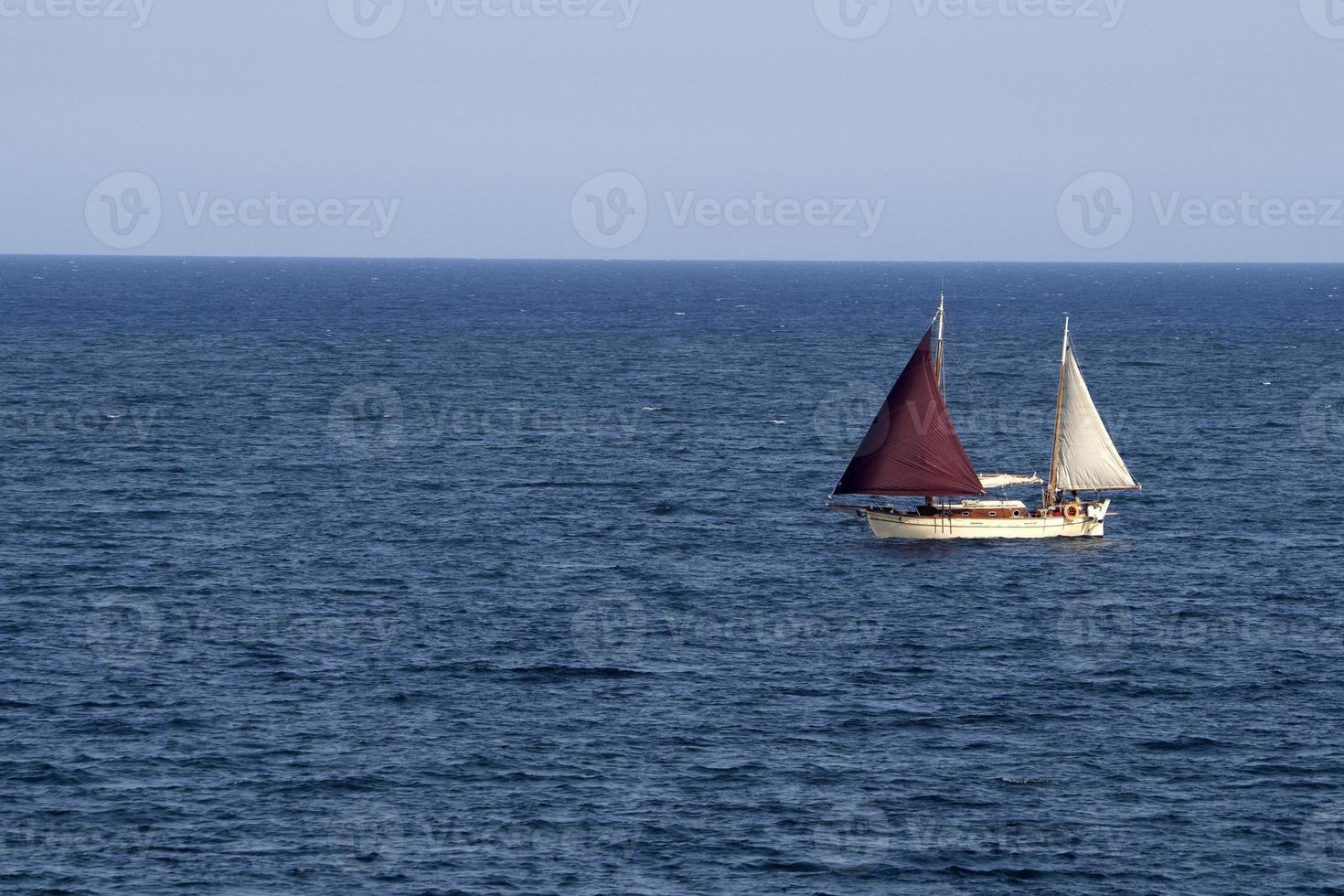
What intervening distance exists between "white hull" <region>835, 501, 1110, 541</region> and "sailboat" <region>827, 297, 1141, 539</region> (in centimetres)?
5

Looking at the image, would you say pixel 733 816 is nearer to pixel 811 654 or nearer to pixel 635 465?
pixel 811 654

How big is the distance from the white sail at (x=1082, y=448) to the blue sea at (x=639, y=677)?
3.21 m

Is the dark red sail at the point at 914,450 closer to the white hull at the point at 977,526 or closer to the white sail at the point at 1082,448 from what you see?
the white hull at the point at 977,526

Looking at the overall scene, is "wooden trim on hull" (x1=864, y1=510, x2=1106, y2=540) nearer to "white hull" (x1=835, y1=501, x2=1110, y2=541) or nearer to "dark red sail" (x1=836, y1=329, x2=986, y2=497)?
"white hull" (x1=835, y1=501, x2=1110, y2=541)

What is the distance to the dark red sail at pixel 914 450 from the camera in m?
83.6

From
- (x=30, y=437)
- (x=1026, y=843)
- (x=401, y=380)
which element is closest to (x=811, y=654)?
(x=1026, y=843)

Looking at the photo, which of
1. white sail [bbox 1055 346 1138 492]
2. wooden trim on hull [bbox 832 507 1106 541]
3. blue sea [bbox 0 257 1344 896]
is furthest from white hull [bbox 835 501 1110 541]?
white sail [bbox 1055 346 1138 492]

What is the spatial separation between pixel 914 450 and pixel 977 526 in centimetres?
525

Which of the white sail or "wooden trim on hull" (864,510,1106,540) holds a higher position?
the white sail

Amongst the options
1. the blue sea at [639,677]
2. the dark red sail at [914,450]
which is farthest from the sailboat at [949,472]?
the blue sea at [639,677]

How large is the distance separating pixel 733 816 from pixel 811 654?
55.0ft

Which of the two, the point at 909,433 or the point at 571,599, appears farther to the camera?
the point at 909,433

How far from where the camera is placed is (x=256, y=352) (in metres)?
188

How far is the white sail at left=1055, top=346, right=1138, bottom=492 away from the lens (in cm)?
8606
